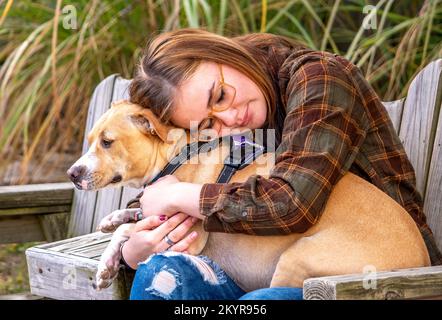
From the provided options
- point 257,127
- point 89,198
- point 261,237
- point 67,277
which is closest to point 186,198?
point 261,237

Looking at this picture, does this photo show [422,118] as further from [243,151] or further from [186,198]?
[186,198]

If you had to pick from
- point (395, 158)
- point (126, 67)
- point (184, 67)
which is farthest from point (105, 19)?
point (395, 158)

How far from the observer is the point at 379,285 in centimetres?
200

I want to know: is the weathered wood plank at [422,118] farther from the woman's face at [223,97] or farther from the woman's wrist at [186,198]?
the woman's wrist at [186,198]

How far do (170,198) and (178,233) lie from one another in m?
0.11

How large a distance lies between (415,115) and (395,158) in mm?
380

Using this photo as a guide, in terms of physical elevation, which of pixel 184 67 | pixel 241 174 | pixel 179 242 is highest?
pixel 184 67

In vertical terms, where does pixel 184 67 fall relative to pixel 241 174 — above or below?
above

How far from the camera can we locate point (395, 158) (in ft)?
8.20

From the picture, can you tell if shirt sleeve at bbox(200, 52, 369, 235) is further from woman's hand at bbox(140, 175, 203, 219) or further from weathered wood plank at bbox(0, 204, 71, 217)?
weathered wood plank at bbox(0, 204, 71, 217)

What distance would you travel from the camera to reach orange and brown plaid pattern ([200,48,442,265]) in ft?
7.38

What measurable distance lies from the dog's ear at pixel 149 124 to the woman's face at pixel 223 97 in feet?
0.34
